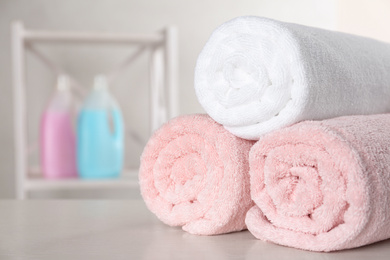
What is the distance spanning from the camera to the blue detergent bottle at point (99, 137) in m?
0.97

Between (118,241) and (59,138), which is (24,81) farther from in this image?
(118,241)

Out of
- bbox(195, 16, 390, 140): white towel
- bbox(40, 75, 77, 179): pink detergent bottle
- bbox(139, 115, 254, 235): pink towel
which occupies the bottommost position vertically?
bbox(40, 75, 77, 179): pink detergent bottle

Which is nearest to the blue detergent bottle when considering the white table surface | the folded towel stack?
the white table surface

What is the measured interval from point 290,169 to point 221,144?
0.06 metres

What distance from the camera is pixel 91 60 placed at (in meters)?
1.28

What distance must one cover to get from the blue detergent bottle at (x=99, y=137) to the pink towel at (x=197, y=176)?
1.80 ft

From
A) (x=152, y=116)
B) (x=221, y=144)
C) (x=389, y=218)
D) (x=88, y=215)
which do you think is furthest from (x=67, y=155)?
(x=389, y=218)

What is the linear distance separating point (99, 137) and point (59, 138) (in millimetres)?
93

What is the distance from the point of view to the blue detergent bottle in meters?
0.97

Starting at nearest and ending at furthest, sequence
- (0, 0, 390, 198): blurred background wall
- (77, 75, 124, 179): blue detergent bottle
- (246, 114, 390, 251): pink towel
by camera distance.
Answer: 1. (246, 114, 390, 251): pink towel
2. (77, 75, 124, 179): blue detergent bottle
3. (0, 0, 390, 198): blurred background wall

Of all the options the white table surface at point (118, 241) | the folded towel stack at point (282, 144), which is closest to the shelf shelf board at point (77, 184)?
the white table surface at point (118, 241)

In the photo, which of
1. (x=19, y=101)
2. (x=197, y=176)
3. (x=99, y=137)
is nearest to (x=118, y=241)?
(x=197, y=176)

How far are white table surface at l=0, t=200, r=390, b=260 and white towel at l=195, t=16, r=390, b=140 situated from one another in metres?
0.09

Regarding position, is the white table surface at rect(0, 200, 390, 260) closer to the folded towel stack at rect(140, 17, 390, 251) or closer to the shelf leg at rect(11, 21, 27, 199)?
the folded towel stack at rect(140, 17, 390, 251)
